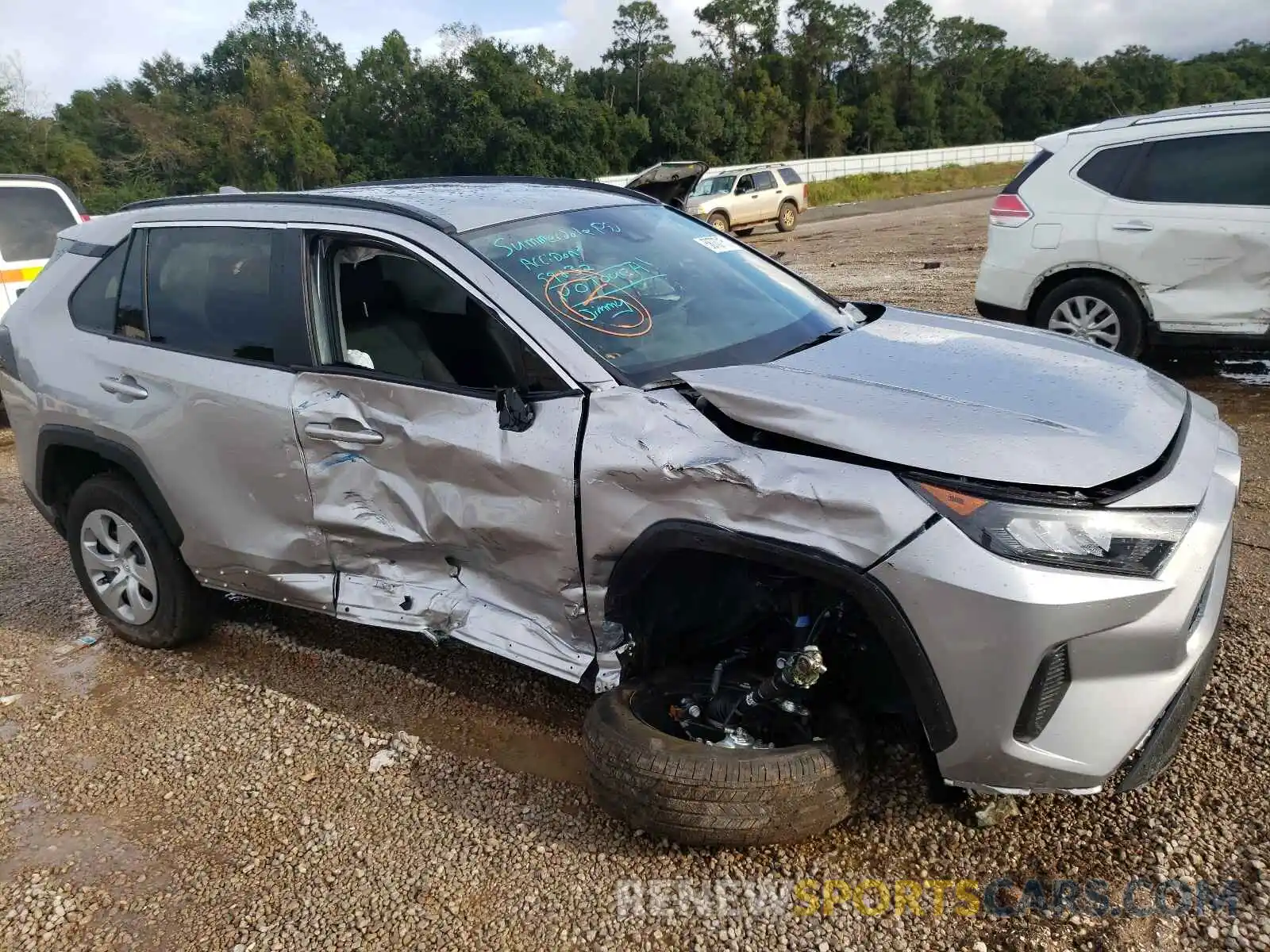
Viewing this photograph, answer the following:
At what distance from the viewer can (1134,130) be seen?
6.44 meters

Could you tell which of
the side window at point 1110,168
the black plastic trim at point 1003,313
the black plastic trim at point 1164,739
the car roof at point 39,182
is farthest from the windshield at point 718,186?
the black plastic trim at point 1164,739

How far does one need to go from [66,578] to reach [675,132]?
5564 cm

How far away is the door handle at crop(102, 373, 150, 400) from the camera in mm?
3617

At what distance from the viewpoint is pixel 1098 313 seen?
6.52 meters

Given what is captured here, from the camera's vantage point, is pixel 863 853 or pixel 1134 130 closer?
pixel 863 853

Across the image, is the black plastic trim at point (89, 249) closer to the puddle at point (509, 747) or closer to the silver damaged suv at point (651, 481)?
the silver damaged suv at point (651, 481)

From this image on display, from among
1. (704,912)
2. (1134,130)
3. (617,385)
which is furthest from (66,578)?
(1134,130)

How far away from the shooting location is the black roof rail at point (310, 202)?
3109 millimetres

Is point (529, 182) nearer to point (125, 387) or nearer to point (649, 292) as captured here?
point (649, 292)

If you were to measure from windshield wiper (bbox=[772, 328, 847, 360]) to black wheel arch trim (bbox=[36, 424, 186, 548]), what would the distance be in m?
2.38

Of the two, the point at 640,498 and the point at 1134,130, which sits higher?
the point at 1134,130

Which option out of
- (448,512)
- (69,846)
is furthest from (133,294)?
(69,846)

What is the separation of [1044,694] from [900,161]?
47.2 meters

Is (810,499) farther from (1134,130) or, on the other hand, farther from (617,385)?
(1134,130)
